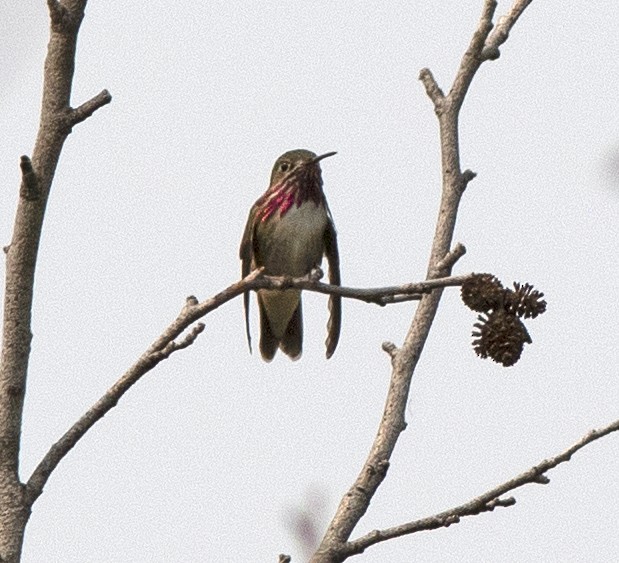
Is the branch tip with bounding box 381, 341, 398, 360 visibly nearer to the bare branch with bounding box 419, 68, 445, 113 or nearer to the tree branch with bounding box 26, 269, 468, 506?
the tree branch with bounding box 26, 269, 468, 506

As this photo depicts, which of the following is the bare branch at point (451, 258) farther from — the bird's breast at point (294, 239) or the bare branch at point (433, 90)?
the bird's breast at point (294, 239)

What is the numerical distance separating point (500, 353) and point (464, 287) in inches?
8.9

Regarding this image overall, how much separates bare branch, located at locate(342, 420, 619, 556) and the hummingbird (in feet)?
14.4

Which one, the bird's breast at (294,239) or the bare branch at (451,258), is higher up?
the bird's breast at (294,239)

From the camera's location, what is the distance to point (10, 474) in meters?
3.44

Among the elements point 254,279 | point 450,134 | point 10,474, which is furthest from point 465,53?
point 10,474

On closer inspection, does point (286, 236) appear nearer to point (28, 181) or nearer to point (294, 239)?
point (294, 239)

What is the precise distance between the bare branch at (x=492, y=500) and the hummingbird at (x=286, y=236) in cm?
440

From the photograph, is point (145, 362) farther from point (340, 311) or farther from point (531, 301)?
point (340, 311)

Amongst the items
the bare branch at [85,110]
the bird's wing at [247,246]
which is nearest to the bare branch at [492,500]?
the bare branch at [85,110]

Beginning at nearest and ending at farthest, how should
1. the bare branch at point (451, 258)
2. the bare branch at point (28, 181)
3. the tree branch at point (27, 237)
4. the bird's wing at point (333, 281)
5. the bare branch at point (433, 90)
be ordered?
the bare branch at point (28, 181) < the tree branch at point (27, 237) < the bare branch at point (451, 258) < the bare branch at point (433, 90) < the bird's wing at point (333, 281)

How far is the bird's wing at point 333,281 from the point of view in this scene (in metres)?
6.41

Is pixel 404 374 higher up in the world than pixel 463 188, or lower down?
lower down

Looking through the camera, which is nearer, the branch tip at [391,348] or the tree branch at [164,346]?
the tree branch at [164,346]
